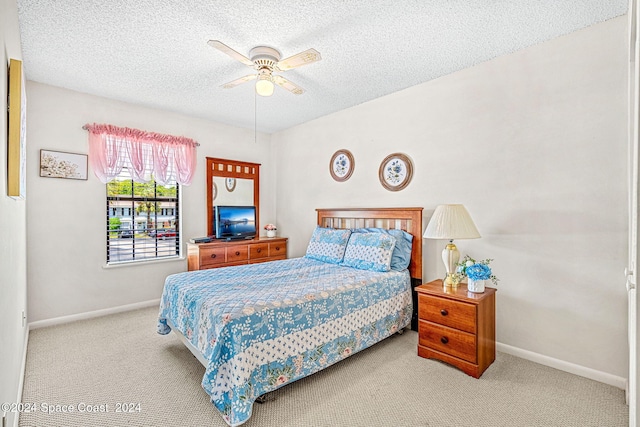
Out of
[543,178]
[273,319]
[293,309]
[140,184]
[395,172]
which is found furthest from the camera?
[140,184]

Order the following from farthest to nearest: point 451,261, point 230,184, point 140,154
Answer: point 230,184 → point 140,154 → point 451,261

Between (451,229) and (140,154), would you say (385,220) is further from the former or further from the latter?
(140,154)

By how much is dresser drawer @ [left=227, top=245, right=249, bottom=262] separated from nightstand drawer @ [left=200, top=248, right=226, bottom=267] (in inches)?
3.7

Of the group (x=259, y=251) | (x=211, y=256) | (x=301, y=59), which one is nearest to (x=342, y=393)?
(x=301, y=59)

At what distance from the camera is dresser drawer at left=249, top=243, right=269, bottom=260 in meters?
4.66

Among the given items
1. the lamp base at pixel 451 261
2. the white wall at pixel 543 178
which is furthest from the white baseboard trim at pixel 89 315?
the lamp base at pixel 451 261

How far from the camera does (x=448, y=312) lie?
2537 millimetres

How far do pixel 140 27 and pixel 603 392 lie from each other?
436 centimetres

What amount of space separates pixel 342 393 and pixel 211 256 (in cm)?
271

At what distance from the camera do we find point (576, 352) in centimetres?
243

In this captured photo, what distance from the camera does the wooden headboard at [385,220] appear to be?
334 cm

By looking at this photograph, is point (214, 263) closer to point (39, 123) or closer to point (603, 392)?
point (39, 123)

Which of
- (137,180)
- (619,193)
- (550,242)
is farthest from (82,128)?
(619,193)

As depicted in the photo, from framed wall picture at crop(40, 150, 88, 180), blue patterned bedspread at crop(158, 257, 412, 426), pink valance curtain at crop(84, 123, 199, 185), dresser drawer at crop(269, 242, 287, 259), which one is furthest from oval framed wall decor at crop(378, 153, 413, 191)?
framed wall picture at crop(40, 150, 88, 180)
